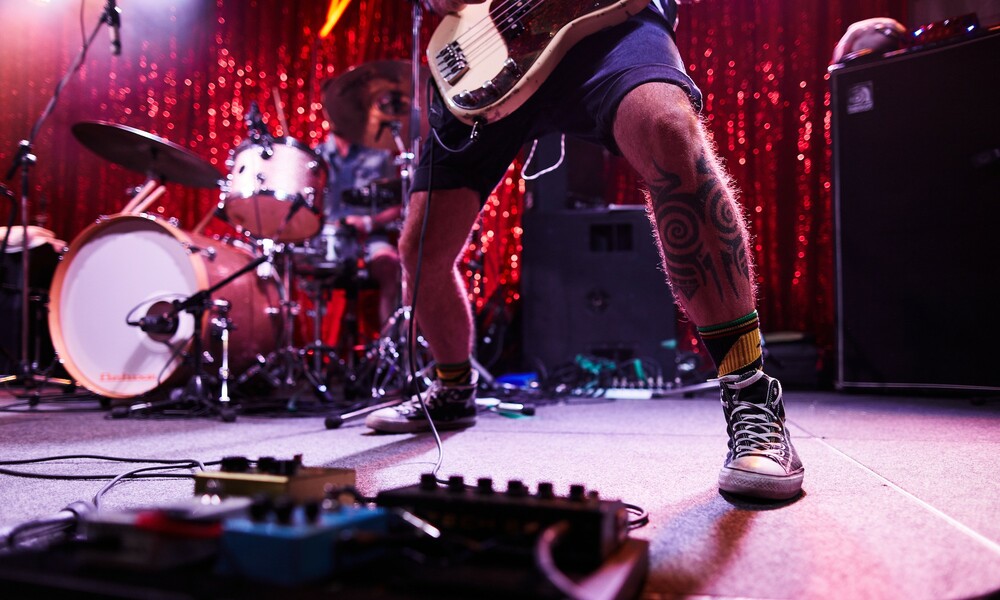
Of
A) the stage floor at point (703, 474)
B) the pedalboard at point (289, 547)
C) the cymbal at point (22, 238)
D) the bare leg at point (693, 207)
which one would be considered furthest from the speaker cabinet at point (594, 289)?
the pedalboard at point (289, 547)

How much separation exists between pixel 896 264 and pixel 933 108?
70cm

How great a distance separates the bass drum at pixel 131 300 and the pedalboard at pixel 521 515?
2.41 m

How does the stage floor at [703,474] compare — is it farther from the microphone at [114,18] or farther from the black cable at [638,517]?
the microphone at [114,18]

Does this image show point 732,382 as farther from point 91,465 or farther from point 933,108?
point 933,108

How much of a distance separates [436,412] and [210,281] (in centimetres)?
147

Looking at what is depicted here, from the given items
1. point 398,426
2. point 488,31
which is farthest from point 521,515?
point 398,426

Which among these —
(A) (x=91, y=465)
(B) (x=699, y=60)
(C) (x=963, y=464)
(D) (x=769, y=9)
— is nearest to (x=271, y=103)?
(B) (x=699, y=60)

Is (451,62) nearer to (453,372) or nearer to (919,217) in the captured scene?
(453,372)

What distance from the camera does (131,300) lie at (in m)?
2.93

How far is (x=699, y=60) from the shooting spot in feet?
14.2

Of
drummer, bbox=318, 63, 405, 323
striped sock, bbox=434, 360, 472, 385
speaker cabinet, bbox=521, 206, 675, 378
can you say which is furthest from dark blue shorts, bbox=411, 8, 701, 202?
speaker cabinet, bbox=521, 206, 675, 378

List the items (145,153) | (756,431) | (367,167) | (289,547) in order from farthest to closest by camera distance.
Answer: (367,167) → (145,153) → (756,431) → (289,547)

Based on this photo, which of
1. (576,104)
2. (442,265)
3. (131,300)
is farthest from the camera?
(131,300)

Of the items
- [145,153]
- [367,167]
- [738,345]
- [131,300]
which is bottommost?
[738,345]
